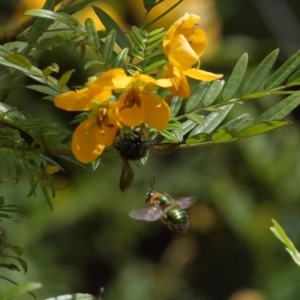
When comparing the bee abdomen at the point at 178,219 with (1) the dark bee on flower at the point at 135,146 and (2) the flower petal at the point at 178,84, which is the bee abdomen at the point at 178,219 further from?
(2) the flower petal at the point at 178,84

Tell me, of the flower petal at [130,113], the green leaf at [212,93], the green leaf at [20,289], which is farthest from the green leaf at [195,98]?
the green leaf at [20,289]

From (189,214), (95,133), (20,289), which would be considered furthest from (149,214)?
(189,214)

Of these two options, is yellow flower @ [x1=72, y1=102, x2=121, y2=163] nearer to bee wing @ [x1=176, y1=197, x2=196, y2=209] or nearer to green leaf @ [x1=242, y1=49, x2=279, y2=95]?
green leaf @ [x1=242, y1=49, x2=279, y2=95]

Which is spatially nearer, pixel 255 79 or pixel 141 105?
pixel 141 105

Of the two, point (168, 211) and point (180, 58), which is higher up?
point (180, 58)

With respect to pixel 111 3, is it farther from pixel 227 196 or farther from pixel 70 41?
pixel 70 41

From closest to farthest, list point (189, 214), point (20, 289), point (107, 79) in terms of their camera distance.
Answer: point (20, 289) → point (107, 79) → point (189, 214)

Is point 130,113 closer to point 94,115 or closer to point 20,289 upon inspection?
point 94,115
